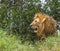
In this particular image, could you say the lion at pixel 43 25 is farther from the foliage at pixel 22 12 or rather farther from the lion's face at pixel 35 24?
the foliage at pixel 22 12

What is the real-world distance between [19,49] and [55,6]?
2.96 m

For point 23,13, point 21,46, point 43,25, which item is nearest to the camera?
point 21,46

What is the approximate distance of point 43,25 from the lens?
871cm

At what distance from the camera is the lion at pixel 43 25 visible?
8.70 m

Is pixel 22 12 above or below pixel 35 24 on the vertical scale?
above

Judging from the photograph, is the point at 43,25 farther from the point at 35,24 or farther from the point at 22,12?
the point at 22,12

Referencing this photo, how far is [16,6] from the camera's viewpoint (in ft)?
31.7

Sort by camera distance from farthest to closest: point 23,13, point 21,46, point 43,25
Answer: point 23,13 < point 43,25 < point 21,46

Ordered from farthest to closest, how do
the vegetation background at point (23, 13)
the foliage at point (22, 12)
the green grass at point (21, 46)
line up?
the foliage at point (22, 12)
the vegetation background at point (23, 13)
the green grass at point (21, 46)

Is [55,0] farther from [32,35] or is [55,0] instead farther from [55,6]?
[32,35]

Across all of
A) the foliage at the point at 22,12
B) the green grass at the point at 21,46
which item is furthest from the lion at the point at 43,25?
the green grass at the point at 21,46

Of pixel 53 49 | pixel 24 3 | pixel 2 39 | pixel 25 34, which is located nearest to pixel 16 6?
pixel 24 3

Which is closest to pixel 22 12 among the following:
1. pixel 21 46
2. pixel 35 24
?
pixel 35 24

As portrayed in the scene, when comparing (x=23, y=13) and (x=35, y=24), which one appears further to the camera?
(x=23, y=13)
